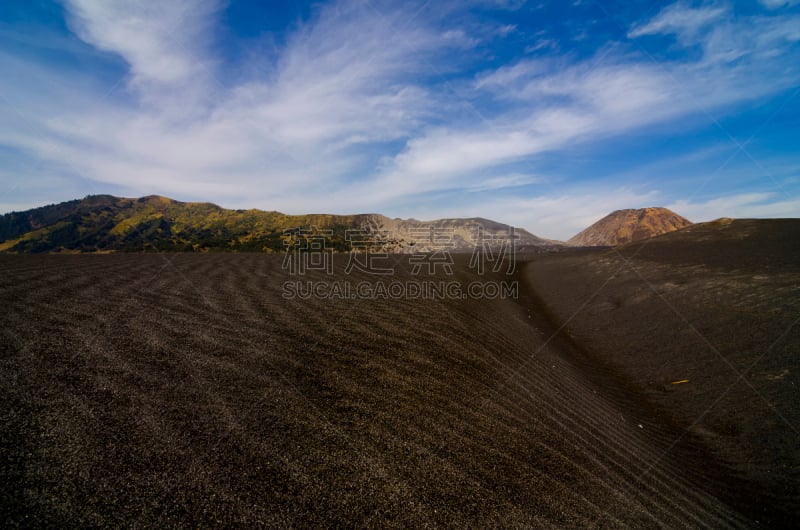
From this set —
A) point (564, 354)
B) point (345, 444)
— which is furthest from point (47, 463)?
point (564, 354)

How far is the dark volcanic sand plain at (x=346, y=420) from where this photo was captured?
6.72 feet

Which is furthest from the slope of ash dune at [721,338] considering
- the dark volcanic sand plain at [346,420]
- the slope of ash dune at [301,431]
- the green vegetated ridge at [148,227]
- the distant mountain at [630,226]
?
the distant mountain at [630,226]

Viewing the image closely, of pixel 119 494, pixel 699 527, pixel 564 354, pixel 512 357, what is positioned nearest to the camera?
pixel 119 494

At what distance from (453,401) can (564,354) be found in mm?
5574

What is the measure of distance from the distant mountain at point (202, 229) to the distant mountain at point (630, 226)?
25567 millimetres

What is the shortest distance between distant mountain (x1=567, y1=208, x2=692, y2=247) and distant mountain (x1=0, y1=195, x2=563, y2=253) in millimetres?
25567

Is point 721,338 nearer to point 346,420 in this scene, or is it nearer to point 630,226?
point 346,420

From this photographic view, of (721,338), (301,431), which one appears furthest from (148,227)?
(721,338)

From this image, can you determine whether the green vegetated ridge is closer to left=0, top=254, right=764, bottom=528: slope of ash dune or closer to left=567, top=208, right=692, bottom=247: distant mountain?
left=0, top=254, right=764, bottom=528: slope of ash dune

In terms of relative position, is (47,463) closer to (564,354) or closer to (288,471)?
(288,471)

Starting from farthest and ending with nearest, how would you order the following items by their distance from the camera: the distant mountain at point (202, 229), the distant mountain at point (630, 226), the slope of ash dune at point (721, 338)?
1. the distant mountain at point (630, 226)
2. the distant mountain at point (202, 229)
3. the slope of ash dune at point (721, 338)

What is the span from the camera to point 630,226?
85.0m

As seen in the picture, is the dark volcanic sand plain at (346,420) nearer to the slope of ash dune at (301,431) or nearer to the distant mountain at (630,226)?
the slope of ash dune at (301,431)

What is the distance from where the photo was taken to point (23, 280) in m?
5.95
